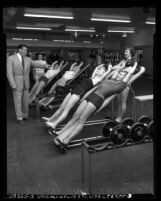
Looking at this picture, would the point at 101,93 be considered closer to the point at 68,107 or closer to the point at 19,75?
the point at 68,107

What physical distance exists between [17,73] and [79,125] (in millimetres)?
2291

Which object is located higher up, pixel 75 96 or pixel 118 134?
pixel 75 96

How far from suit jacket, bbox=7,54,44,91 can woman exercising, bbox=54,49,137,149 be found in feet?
6.17

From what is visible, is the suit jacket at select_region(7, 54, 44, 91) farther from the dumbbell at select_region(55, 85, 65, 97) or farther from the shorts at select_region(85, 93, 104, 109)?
the shorts at select_region(85, 93, 104, 109)

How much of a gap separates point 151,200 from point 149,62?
45.6 feet

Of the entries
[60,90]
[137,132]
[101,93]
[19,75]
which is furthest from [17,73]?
[137,132]

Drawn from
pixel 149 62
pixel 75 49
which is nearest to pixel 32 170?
pixel 75 49

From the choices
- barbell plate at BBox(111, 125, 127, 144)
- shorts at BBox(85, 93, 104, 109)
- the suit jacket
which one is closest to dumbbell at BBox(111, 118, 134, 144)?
barbell plate at BBox(111, 125, 127, 144)

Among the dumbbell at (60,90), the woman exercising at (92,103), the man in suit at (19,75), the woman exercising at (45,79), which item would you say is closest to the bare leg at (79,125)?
the woman exercising at (92,103)

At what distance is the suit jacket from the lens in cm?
503

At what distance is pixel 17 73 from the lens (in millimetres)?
5156
